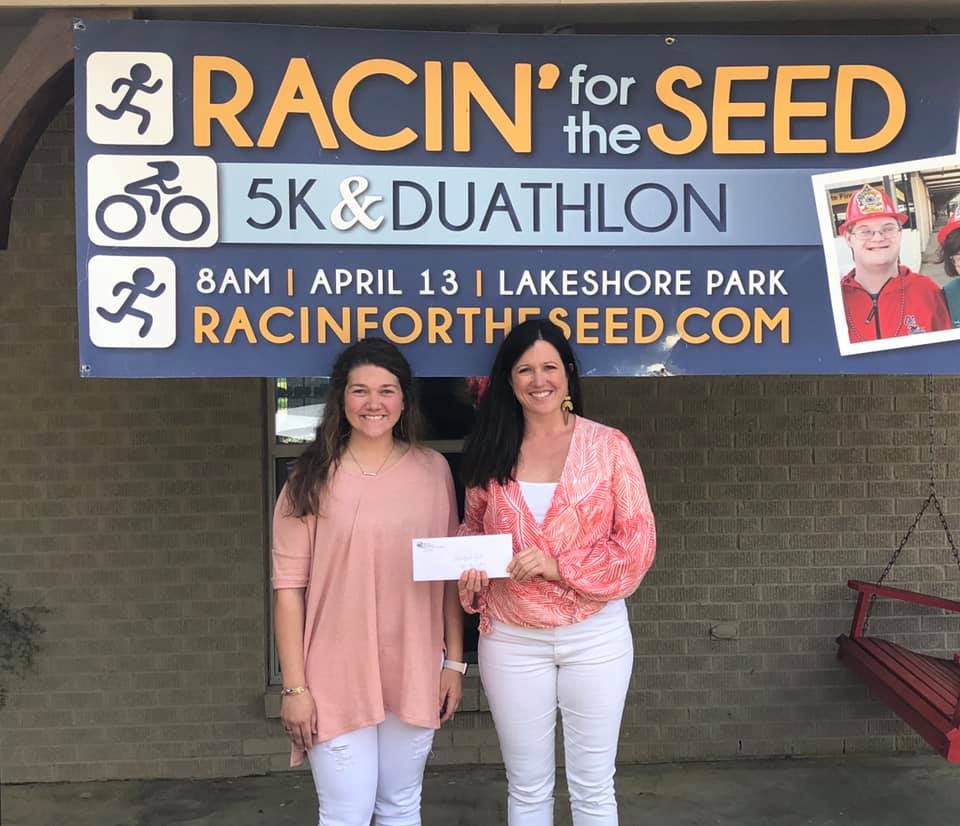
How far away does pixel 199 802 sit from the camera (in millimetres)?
4258

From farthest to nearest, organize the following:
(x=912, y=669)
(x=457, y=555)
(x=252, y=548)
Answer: (x=252, y=548), (x=912, y=669), (x=457, y=555)

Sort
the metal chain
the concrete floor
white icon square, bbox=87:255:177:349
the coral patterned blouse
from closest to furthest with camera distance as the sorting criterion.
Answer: the coral patterned blouse
white icon square, bbox=87:255:177:349
the concrete floor
the metal chain

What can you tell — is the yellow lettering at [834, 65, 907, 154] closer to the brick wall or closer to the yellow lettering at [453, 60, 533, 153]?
the yellow lettering at [453, 60, 533, 153]

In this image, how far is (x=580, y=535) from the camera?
8.73 ft

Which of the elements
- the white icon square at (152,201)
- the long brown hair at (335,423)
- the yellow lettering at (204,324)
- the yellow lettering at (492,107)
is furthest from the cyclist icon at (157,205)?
the yellow lettering at (492,107)

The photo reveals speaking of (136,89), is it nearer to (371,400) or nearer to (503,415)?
(371,400)

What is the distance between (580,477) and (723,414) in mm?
2141

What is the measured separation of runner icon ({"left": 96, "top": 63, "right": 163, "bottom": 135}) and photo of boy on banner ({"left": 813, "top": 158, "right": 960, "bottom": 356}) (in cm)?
215

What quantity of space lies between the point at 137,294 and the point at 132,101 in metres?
0.61

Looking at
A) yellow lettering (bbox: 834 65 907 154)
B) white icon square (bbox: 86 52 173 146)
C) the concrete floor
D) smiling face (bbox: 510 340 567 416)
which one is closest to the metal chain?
the concrete floor

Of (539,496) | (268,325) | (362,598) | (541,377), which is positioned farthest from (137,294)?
(539,496)

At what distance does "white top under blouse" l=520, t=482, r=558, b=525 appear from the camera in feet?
8.82

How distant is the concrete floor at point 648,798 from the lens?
13.4 feet

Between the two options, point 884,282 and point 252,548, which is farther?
point 252,548
